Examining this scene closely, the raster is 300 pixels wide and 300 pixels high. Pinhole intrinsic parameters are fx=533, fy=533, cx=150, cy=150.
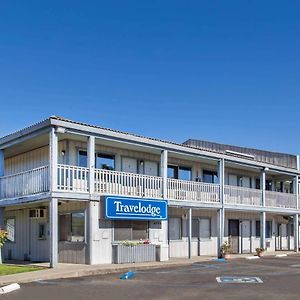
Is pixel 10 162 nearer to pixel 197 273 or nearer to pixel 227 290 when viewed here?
pixel 197 273

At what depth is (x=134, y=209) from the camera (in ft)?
74.6

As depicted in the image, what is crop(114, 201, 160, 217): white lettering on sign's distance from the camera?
22.2m

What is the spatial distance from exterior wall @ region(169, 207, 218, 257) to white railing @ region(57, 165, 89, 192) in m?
7.13

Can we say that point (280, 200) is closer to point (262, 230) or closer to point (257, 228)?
point (257, 228)

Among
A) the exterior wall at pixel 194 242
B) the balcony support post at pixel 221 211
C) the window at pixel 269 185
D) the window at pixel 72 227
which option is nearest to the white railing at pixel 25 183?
the window at pixel 72 227

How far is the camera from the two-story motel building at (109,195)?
826 inches

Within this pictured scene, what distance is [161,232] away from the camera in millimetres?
25234

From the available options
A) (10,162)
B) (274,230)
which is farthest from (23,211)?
(274,230)

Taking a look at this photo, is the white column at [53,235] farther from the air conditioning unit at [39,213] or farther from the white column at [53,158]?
the air conditioning unit at [39,213]

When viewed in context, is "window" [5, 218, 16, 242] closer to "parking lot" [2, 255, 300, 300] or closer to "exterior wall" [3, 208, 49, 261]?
"exterior wall" [3, 208, 49, 261]

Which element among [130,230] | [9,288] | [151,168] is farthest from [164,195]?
[9,288]

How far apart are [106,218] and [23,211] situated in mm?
5813

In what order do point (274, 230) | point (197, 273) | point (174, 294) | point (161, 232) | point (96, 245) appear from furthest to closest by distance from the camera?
point (274, 230)
point (161, 232)
point (96, 245)
point (197, 273)
point (174, 294)

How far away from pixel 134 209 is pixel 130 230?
1.51 m
